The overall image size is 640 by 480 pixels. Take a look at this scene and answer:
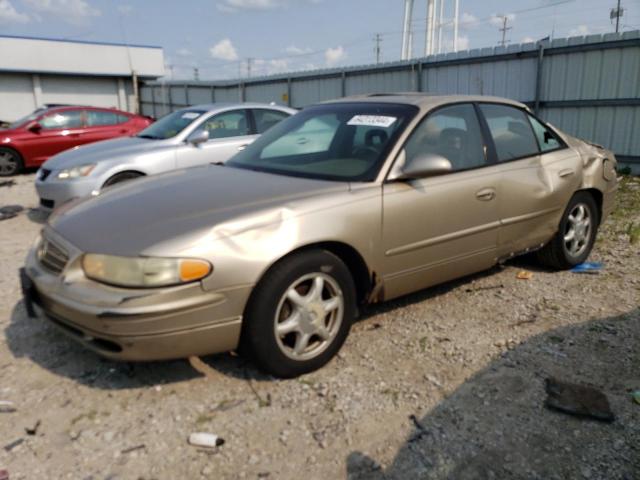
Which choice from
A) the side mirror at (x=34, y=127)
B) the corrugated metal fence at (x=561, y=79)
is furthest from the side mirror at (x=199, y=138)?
the corrugated metal fence at (x=561, y=79)

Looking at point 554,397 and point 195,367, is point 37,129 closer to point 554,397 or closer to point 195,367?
point 195,367

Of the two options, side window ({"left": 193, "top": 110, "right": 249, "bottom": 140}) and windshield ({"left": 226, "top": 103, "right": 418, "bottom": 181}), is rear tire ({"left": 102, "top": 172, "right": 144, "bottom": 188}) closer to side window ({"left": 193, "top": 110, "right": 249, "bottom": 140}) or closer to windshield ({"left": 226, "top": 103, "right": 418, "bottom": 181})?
side window ({"left": 193, "top": 110, "right": 249, "bottom": 140})

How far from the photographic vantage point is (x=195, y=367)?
126 inches

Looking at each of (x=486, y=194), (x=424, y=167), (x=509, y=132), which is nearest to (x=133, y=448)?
(x=424, y=167)

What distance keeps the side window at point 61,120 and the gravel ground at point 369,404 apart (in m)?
8.63

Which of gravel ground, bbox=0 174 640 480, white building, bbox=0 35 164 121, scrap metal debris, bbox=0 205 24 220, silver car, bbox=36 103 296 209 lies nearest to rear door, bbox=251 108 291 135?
silver car, bbox=36 103 296 209

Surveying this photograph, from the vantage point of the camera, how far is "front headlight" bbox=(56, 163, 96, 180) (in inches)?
252

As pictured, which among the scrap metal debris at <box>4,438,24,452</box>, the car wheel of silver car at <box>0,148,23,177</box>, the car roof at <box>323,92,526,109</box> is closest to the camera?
the scrap metal debris at <box>4,438,24,452</box>

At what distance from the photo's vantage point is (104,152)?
670cm

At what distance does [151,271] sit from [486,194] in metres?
2.40

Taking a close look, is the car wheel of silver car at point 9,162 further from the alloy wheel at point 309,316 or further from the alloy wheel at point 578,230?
the alloy wheel at point 578,230

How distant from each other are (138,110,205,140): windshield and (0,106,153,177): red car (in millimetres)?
4762

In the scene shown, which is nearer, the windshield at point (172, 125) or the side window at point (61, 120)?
the windshield at point (172, 125)

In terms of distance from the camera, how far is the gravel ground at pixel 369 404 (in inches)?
94.2
